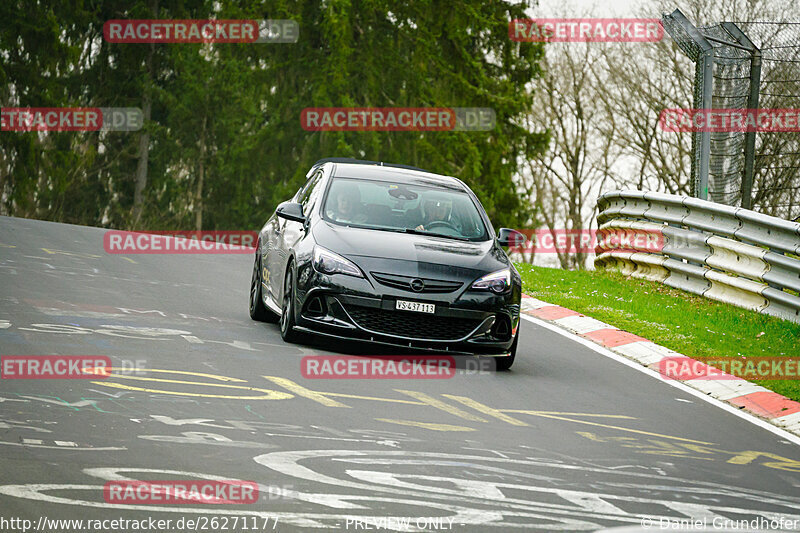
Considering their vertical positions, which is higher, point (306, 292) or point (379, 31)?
point (379, 31)

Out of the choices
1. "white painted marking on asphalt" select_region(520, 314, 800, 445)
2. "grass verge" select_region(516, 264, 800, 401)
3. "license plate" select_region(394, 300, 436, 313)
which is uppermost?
"license plate" select_region(394, 300, 436, 313)

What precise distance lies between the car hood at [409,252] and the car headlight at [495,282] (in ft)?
0.20

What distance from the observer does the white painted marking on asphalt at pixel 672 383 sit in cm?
862

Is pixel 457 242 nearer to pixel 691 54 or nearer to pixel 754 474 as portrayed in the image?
pixel 754 474

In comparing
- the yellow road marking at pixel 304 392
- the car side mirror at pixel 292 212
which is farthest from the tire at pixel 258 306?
the yellow road marking at pixel 304 392

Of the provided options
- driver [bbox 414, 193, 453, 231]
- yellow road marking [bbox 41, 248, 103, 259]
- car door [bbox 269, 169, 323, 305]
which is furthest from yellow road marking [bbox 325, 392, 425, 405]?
yellow road marking [bbox 41, 248, 103, 259]

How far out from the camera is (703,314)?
13.5 meters

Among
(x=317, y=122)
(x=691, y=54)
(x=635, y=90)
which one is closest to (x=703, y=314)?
(x=691, y=54)

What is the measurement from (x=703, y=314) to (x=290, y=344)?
5.56 meters

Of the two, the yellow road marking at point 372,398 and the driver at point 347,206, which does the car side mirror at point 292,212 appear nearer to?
the driver at point 347,206

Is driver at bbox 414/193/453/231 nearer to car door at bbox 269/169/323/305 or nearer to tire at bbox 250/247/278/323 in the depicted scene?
car door at bbox 269/169/323/305

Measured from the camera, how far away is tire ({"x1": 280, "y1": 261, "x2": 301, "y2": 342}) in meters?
10.0

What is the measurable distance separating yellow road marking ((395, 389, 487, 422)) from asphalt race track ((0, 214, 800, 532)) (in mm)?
32

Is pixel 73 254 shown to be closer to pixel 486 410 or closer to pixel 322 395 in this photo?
pixel 322 395
